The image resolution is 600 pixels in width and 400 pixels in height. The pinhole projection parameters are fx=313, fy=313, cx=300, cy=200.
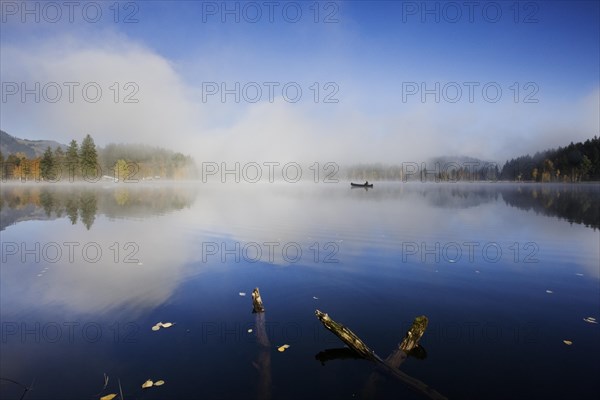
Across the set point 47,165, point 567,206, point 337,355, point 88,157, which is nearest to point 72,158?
point 88,157

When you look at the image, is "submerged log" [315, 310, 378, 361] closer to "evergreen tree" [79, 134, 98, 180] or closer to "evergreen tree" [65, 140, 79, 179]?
"evergreen tree" [79, 134, 98, 180]

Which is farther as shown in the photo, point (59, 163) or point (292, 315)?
point (59, 163)

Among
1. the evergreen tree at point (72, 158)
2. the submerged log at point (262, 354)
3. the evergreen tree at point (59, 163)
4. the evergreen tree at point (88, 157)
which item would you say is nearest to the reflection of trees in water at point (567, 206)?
the submerged log at point (262, 354)

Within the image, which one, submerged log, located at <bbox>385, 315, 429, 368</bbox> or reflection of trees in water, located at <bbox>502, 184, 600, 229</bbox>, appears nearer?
submerged log, located at <bbox>385, 315, 429, 368</bbox>

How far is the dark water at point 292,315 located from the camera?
26.9 feet

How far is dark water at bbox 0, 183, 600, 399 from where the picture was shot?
819 cm

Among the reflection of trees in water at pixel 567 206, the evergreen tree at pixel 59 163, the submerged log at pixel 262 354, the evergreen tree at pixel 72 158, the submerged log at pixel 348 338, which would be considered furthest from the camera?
the evergreen tree at pixel 59 163

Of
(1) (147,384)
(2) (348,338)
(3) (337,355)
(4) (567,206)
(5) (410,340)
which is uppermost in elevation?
(4) (567,206)

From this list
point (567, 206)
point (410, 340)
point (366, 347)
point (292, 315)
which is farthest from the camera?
point (567, 206)

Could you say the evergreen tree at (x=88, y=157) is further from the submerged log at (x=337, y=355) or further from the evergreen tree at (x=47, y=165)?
the submerged log at (x=337, y=355)

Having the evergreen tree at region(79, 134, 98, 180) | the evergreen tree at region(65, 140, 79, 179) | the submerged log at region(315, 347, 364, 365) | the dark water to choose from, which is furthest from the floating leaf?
the evergreen tree at region(65, 140, 79, 179)

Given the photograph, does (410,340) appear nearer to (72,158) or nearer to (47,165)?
(72,158)

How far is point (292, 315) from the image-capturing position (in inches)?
482

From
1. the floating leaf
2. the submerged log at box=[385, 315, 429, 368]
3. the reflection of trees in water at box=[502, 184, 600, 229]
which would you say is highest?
the reflection of trees in water at box=[502, 184, 600, 229]
